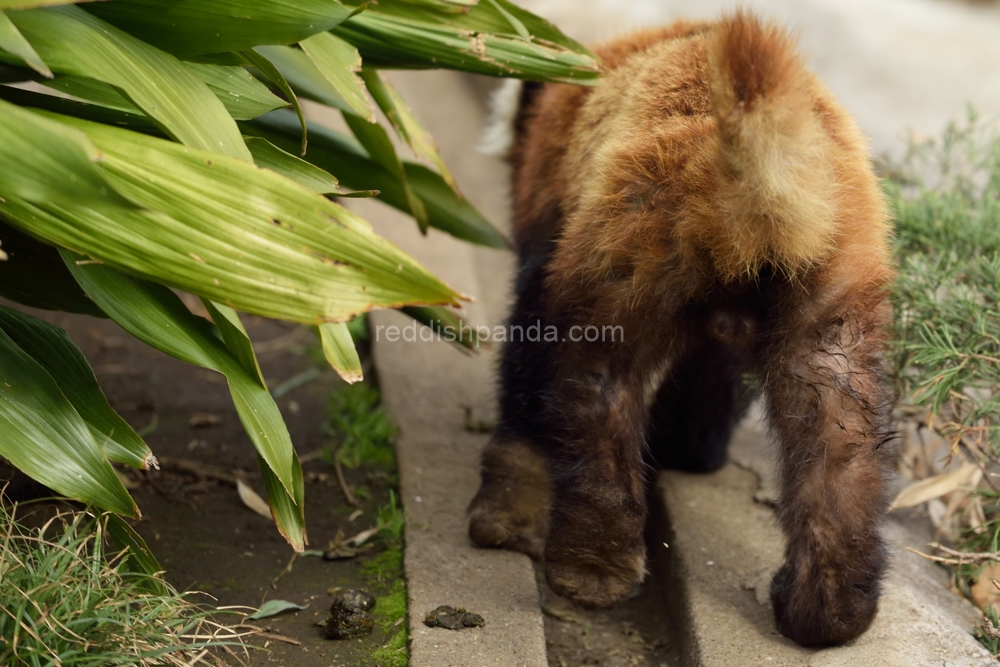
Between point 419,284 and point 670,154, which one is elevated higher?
point 670,154

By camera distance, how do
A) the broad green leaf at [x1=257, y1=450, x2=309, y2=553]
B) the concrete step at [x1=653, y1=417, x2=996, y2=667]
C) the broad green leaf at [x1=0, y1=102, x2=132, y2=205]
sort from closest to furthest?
the broad green leaf at [x1=0, y1=102, x2=132, y2=205] → the broad green leaf at [x1=257, y1=450, x2=309, y2=553] → the concrete step at [x1=653, y1=417, x2=996, y2=667]

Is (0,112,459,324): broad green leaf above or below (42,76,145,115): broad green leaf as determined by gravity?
below

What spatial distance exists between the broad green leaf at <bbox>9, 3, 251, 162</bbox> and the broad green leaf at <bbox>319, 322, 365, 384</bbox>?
0.45m

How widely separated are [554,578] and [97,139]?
1560 mm

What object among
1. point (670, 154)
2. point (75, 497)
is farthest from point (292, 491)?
point (670, 154)

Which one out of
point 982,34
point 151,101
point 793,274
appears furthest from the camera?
point 982,34

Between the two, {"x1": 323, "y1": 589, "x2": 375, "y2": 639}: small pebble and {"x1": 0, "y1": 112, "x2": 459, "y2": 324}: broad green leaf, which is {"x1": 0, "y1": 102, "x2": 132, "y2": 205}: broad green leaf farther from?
{"x1": 323, "y1": 589, "x2": 375, "y2": 639}: small pebble

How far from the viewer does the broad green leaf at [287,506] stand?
2.20 metres

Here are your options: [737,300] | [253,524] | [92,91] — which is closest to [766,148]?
[737,300]

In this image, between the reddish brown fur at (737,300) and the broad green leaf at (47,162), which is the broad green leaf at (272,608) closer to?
the reddish brown fur at (737,300)

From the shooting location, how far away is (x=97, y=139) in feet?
5.94

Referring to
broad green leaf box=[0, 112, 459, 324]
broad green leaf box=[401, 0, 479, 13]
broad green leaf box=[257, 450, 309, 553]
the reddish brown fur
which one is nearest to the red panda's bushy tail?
the reddish brown fur

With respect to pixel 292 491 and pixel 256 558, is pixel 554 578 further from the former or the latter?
pixel 256 558

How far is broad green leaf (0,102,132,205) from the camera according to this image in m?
1.56
